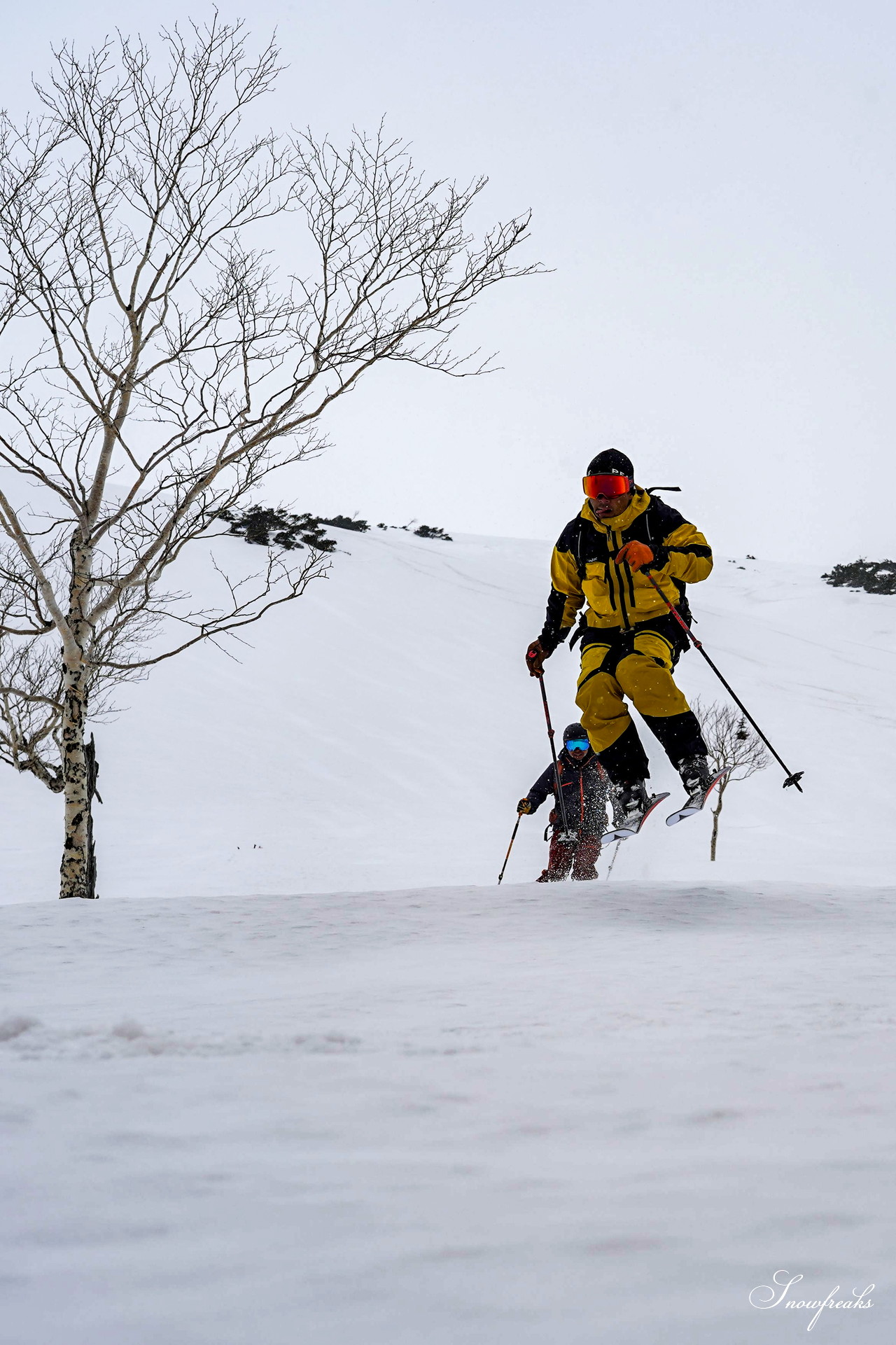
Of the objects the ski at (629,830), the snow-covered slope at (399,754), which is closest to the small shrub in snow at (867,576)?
the snow-covered slope at (399,754)

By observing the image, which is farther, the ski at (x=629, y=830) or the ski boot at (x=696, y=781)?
the ski at (x=629, y=830)

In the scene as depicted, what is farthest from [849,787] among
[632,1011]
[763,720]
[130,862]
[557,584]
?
[632,1011]

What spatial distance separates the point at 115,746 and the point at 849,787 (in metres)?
17.7

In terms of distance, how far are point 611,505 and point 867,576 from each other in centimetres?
4285

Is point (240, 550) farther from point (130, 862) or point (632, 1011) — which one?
point (632, 1011)

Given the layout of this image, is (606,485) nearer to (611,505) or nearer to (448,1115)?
(611,505)

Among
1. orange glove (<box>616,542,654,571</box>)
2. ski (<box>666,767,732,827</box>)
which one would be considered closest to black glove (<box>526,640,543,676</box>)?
orange glove (<box>616,542,654,571</box>)

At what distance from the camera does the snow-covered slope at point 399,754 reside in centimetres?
1638

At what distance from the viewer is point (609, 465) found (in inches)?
191

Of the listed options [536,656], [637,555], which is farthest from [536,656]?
[637,555]

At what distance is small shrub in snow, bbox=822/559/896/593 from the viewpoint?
41.7 meters

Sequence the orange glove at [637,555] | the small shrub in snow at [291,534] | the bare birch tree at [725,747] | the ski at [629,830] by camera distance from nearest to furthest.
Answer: the orange glove at [637,555] → the ski at [629,830] → the bare birch tree at [725,747] → the small shrub in snow at [291,534]

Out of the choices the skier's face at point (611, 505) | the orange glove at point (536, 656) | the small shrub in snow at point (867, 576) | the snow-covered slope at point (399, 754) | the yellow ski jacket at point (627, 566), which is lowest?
the snow-covered slope at point (399, 754)

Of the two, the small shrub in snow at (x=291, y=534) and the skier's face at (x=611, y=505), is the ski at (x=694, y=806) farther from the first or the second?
the small shrub in snow at (x=291, y=534)
